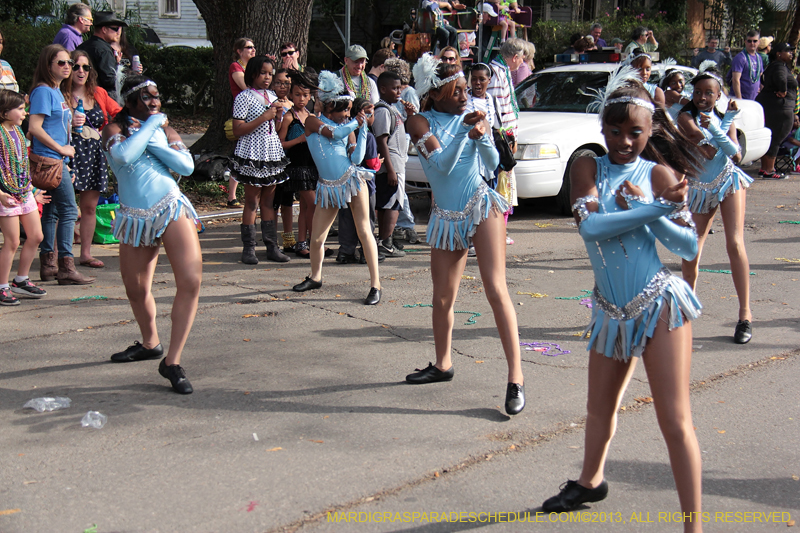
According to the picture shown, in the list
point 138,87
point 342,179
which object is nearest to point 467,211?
point 138,87

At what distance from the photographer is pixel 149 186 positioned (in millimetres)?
4566

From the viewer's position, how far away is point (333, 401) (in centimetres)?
449

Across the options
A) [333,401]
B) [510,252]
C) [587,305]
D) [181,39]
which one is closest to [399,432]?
[333,401]

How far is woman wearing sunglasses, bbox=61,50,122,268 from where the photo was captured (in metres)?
7.17

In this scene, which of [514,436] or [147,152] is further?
[147,152]

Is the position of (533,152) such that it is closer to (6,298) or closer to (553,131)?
(553,131)

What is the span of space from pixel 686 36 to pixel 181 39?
1810 centimetres

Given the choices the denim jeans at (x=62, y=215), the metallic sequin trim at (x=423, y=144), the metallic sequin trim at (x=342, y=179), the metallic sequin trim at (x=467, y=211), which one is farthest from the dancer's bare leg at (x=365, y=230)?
the denim jeans at (x=62, y=215)

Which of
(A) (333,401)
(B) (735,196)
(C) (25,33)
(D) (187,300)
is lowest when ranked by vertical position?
(A) (333,401)

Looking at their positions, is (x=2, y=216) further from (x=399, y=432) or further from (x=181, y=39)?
(x=181, y=39)

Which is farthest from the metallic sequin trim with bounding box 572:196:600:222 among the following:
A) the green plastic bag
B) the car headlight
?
the car headlight

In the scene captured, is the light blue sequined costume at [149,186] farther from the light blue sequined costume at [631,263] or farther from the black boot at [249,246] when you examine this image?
the black boot at [249,246]

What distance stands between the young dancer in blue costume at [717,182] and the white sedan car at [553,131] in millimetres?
3267

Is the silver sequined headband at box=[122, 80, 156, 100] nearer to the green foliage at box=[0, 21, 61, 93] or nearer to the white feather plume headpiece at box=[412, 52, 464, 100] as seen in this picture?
the white feather plume headpiece at box=[412, 52, 464, 100]
